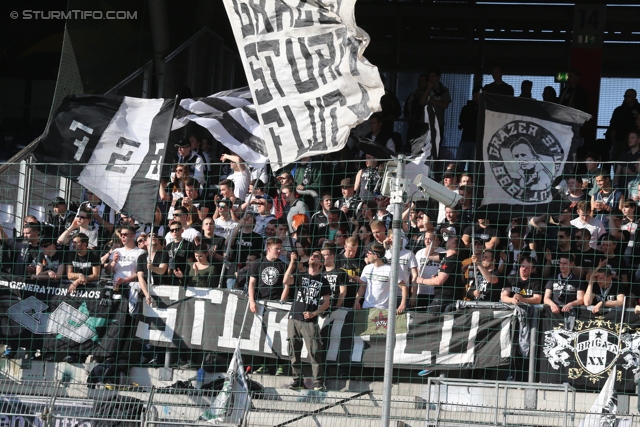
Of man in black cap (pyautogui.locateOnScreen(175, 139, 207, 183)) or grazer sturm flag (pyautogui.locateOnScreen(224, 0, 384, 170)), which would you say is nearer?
grazer sturm flag (pyautogui.locateOnScreen(224, 0, 384, 170))

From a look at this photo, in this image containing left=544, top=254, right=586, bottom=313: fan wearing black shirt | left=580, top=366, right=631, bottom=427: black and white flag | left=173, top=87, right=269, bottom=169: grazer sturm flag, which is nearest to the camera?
left=580, top=366, right=631, bottom=427: black and white flag

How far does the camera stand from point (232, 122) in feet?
48.2

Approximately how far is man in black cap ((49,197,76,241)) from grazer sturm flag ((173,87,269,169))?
1.97m

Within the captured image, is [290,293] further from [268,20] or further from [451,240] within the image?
[268,20]

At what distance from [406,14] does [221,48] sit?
3.72 meters

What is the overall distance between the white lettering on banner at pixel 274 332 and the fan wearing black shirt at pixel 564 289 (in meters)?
2.92

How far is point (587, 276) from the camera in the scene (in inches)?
497

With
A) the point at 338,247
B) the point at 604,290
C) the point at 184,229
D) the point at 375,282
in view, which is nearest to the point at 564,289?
the point at 604,290

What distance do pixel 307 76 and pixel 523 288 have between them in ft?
12.5

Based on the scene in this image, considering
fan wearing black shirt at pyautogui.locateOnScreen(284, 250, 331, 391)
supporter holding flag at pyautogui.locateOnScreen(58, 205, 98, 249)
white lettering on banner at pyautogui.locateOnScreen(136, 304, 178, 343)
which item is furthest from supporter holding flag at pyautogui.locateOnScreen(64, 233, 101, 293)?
fan wearing black shirt at pyautogui.locateOnScreen(284, 250, 331, 391)

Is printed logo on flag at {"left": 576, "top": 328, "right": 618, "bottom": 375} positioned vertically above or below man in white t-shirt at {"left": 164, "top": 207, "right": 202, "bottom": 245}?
below

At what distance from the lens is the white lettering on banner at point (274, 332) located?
12.9m

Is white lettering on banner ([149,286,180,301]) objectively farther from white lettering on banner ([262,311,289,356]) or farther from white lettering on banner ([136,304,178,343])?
white lettering on banner ([262,311,289,356])

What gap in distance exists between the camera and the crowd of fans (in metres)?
12.8
